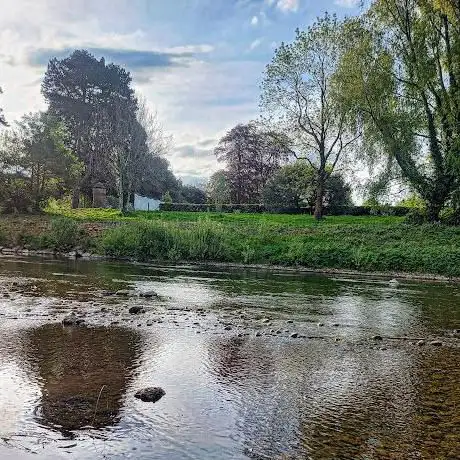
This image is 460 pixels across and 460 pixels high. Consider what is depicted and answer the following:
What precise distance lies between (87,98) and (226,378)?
82.5 m

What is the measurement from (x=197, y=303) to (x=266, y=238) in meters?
21.0

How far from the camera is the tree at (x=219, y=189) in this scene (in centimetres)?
8000

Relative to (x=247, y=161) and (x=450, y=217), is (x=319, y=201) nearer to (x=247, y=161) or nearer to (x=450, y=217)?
(x=450, y=217)

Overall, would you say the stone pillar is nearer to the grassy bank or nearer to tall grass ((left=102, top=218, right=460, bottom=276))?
the grassy bank

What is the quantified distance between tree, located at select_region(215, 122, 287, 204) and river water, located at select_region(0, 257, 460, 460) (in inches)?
2462

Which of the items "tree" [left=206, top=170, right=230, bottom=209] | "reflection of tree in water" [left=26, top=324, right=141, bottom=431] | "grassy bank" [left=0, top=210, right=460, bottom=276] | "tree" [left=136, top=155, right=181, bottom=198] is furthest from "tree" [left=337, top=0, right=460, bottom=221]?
"tree" [left=136, top=155, right=181, bottom=198]

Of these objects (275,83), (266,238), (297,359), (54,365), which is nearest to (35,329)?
(54,365)

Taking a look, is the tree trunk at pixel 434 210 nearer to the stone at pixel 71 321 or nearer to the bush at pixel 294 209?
the bush at pixel 294 209

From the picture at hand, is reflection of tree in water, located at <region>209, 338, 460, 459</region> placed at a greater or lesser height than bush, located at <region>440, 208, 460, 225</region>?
lesser

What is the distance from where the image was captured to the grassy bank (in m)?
34.8

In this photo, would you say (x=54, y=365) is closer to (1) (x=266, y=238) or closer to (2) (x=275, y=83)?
(1) (x=266, y=238)

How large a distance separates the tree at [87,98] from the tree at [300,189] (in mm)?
27045

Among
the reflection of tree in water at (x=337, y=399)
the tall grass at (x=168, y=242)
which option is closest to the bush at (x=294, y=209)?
the tall grass at (x=168, y=242)

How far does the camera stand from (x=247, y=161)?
8419cm
